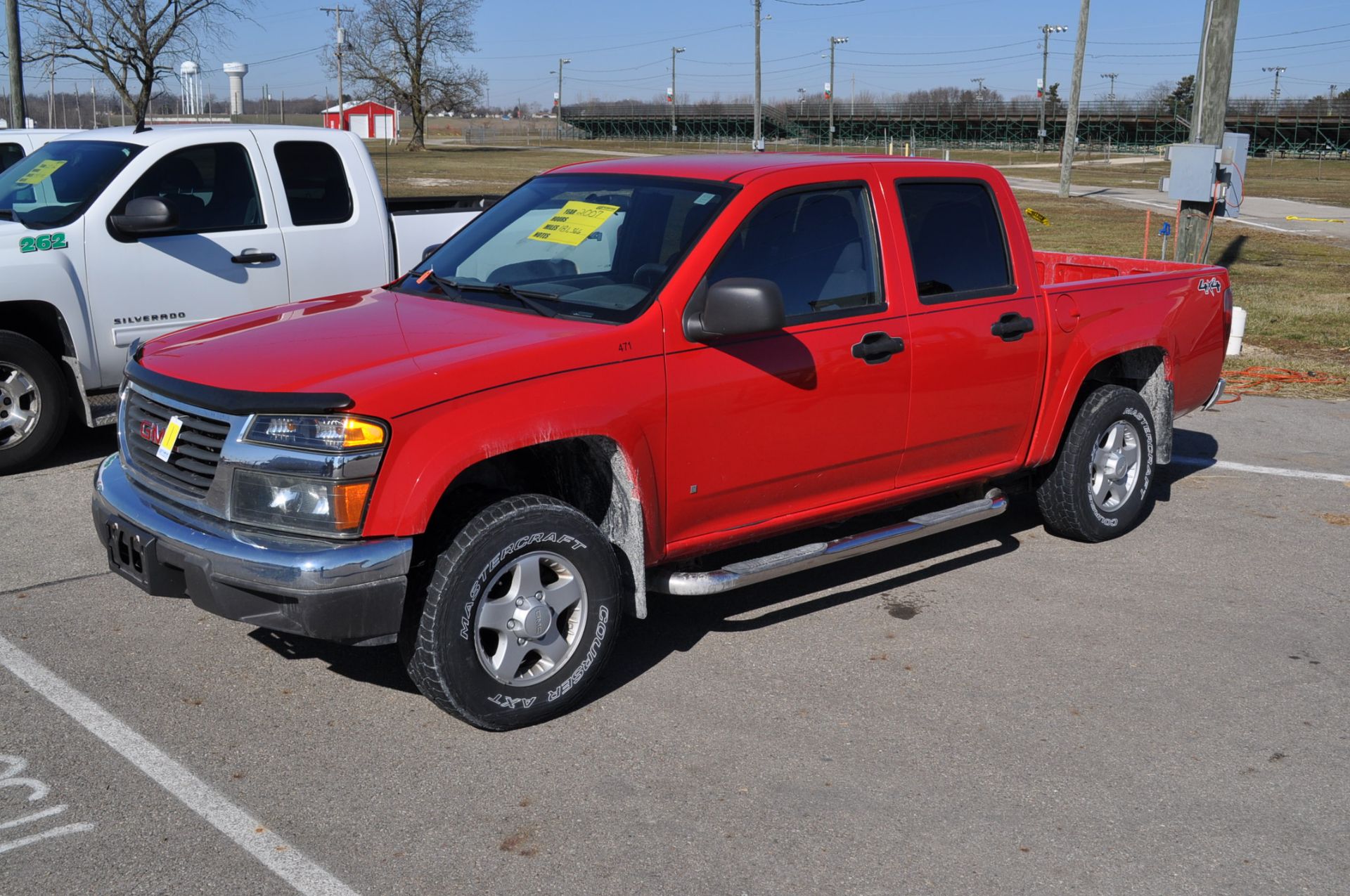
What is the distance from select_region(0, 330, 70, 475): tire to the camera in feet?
24.0

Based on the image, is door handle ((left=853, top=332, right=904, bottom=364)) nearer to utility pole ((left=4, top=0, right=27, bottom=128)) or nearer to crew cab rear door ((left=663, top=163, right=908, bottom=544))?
crew cab rear door ((left=663, top=163, right=908, bottom=544))

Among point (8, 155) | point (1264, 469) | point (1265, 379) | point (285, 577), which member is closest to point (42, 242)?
point (8, 155)

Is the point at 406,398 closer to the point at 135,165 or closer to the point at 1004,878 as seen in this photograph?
the point at 1004,878

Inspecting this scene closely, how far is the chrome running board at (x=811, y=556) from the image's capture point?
4.63 metres

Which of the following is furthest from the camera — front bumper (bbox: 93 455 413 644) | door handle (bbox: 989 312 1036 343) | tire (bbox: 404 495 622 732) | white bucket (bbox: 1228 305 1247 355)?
white bucket (bbox: 1228 305 1247 355)

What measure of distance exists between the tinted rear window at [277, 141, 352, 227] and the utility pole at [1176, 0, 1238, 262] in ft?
30.2

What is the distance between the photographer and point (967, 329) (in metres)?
5.45

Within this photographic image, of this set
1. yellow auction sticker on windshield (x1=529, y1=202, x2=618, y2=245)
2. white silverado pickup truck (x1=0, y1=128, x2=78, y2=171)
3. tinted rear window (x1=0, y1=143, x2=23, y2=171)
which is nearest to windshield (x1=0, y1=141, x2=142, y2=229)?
white silverado pickup truck (x1=0, y1=128, x2=78, y2=171)

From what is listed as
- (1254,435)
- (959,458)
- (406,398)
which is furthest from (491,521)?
(1254,435)

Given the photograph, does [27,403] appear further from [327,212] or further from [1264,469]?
[1264,469]

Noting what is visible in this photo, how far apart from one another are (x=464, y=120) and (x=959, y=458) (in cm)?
14325

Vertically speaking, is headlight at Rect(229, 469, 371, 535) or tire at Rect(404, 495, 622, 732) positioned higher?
headlight at Rect(229, 469, 371, 535)

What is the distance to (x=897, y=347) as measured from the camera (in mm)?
5160

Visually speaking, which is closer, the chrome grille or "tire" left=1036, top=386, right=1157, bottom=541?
the chrome grille
